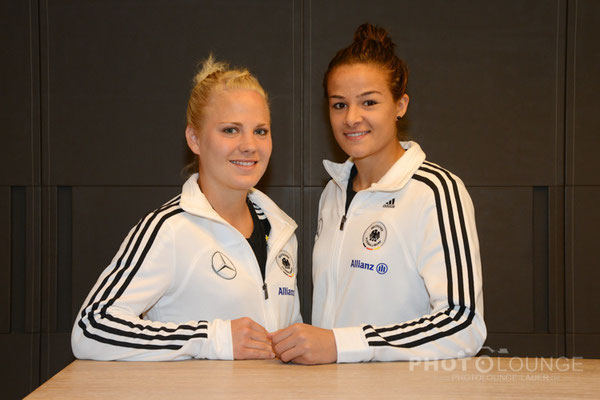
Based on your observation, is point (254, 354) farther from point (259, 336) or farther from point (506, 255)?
point (506, 255)

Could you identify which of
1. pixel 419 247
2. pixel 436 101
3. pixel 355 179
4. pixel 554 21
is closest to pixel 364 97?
pixel 355 179

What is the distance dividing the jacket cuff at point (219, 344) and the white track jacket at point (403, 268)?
254 mm

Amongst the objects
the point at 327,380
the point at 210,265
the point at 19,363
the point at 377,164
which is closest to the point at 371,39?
the point at 377,164

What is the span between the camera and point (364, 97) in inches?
69.6

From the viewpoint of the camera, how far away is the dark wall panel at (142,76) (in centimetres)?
267

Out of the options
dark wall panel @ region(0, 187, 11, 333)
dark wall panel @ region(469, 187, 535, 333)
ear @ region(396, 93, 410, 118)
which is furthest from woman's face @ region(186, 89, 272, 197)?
dark wall panel @ region(0, 187, 11, 333)

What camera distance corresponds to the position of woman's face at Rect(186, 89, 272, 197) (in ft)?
5.43

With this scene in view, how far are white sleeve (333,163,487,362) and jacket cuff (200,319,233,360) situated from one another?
256 mm

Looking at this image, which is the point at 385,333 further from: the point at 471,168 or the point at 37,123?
the point at 37,123

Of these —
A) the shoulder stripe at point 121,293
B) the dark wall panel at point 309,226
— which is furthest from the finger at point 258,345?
→ the dark wall panel at point 309,226

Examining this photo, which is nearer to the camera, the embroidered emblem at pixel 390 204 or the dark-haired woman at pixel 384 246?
the dark-haired woman at pixel 384 246

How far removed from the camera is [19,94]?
2697 millimetres

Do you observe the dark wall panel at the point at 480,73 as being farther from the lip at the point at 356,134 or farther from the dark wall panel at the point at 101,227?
the dark wall panel at the point at 101,227

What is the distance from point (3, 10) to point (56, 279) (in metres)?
1.31
